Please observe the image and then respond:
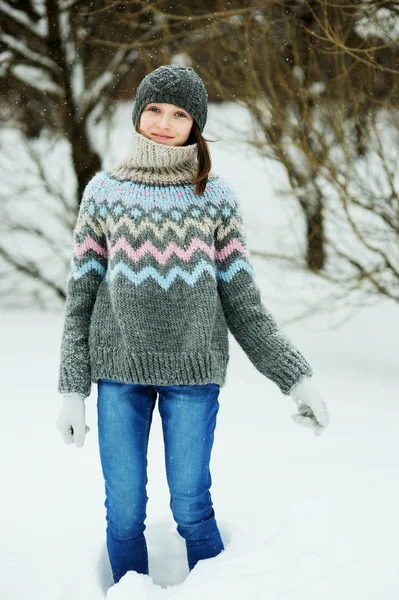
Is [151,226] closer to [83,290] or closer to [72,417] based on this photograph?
[83,290]

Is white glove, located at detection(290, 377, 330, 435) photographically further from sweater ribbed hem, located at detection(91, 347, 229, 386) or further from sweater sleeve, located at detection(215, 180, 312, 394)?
sweater ribbed hem, located at detection(91, 347, 229, 386)

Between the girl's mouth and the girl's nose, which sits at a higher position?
the girl's nose

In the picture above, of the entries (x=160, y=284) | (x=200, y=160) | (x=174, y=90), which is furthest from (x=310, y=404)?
(x=174, y=90)

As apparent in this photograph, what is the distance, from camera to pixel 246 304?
216 centimetres

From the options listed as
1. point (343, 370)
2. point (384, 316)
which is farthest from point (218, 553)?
point (384, 316)

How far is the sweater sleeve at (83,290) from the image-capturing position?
209cm

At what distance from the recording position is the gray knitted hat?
6.68 ft

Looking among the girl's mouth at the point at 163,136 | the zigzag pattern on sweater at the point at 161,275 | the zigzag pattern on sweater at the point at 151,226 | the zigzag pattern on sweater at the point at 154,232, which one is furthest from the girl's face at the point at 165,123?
the zigzag pattern on sweater at the point at 161,275

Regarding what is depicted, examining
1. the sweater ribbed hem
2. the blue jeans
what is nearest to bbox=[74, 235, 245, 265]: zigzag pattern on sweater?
the sweater ribbed hem

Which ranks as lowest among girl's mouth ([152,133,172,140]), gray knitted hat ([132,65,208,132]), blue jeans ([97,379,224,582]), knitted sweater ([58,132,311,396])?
blue jeans ([97,379,224,582])

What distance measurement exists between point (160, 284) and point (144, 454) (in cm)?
54

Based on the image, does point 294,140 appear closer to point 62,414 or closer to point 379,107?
point 379,107

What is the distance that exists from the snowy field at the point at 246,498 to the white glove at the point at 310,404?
413 millimetres

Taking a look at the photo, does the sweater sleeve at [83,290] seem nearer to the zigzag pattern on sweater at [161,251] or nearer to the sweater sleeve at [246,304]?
the zigzag pattern on sweater at [161,251]
